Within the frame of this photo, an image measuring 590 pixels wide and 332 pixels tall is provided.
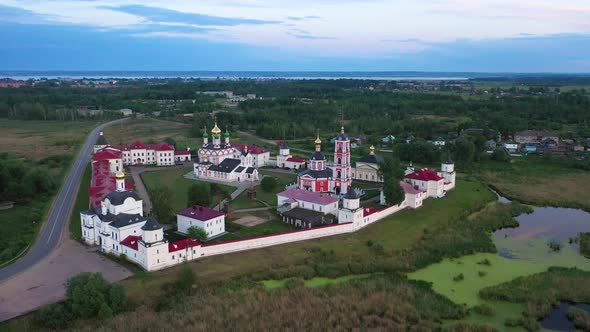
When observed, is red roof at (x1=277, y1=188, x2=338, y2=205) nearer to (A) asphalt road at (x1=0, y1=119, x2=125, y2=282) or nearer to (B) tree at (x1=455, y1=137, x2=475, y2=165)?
(A) asphalt road at (x1=0, y1=119, x2=125, y2=282)

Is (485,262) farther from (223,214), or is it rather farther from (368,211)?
A: (223,214)

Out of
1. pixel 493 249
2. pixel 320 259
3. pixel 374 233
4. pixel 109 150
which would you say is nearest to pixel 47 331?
pixel 320 259

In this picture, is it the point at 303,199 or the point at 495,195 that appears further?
the point at 495,195

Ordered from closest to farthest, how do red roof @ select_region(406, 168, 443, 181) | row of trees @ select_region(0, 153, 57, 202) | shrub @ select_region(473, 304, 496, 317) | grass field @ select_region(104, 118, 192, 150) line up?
1. shrub @ select_region(473, 304, 496, 317)
2. row of trees @ select_region(0, 153, 57, 202)
3. red roof @ select_region(406, 168, 443, 181)
4. grass field @ select_region(104, 118, 192, 150)

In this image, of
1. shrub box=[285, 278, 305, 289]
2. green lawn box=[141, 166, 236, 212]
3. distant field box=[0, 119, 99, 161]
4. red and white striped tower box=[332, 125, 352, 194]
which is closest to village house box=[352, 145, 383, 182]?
red and white striped tower box=[332, 125, 352, 194]

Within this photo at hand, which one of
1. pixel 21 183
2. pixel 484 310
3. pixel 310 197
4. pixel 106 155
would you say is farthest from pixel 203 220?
pixel 106 155

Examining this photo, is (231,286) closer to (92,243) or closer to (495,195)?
(92,243)

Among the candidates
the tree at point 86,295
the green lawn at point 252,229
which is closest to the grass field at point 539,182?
the green lawn at point 252,229
